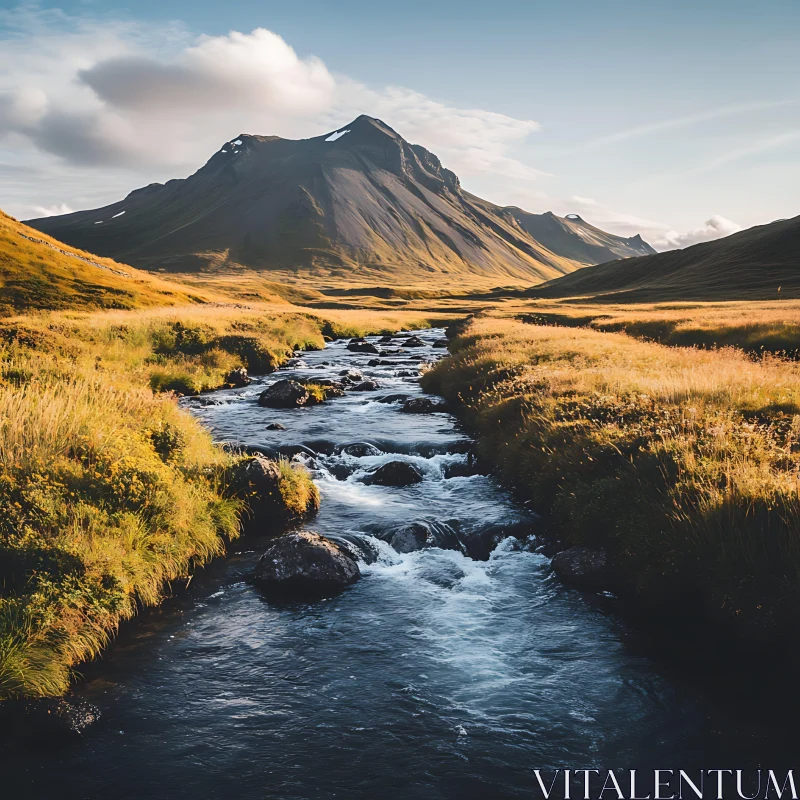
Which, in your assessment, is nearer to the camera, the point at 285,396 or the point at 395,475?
the point at 395,475

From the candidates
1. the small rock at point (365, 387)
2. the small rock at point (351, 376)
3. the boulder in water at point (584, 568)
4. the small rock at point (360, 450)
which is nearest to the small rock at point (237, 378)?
the small rock at point (351, 376)

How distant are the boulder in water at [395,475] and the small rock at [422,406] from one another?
7.86 m

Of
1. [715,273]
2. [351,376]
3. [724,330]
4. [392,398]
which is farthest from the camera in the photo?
[715,273]

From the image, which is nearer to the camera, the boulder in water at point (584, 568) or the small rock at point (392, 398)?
the boulder in water at point (584, 568)

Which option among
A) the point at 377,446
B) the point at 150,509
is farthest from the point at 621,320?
the point at 150,509

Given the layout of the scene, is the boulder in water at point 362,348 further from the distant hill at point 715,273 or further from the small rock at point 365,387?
the distant hill at point 715,273

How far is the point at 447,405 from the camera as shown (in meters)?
24.0

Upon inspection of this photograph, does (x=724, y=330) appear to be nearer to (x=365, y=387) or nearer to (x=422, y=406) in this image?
(x=422, y=406)

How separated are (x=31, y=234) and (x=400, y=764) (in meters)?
85.6

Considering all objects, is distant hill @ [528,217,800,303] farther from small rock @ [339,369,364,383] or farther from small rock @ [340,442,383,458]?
small rock @ [340,442,383,458]

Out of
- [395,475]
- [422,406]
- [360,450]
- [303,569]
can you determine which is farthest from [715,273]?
[303,569]

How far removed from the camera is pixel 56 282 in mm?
52688

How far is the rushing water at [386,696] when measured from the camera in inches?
241

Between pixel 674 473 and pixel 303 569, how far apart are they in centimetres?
663
